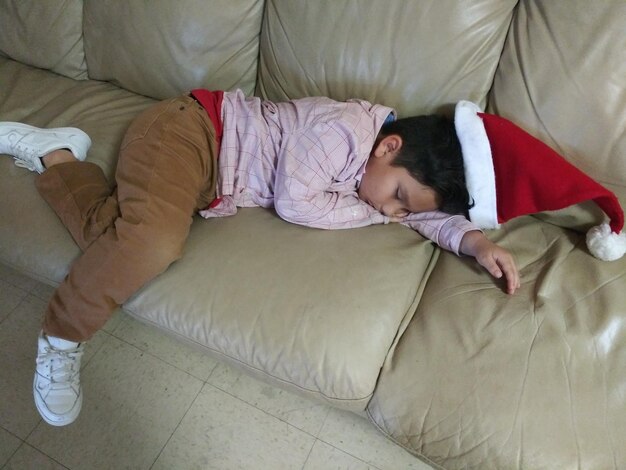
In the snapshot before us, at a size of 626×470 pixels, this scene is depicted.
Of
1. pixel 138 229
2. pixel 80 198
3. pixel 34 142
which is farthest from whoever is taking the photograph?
pixel 34 142

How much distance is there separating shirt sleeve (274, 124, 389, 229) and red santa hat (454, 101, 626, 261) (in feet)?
0.99

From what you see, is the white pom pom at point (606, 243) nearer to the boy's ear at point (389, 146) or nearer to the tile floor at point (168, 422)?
the boy's ear at point (389, 146)

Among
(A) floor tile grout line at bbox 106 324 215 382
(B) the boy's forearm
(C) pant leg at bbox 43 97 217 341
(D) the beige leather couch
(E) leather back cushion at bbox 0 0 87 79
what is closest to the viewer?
(D) the beige leather couch

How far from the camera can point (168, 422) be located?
1225mm

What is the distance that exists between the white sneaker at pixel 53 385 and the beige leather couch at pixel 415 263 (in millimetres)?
194

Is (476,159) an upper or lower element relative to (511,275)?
upper

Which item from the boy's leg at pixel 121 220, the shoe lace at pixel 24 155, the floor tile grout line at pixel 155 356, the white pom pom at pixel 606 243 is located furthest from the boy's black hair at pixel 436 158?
the shoe lace at pixel 24 155

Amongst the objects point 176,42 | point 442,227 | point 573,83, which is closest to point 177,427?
point 442,227

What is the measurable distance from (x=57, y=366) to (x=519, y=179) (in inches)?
49.2

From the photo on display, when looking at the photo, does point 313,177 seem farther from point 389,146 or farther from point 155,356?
point 155,356

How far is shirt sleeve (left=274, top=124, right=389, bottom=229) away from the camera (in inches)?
43.7

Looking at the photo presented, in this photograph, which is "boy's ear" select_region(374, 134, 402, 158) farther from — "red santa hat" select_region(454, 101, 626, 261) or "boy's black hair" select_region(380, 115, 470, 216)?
"red santa hat" select_region(454, 101, 626, 261)

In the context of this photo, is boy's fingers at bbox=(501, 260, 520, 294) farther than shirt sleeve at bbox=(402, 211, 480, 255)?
No

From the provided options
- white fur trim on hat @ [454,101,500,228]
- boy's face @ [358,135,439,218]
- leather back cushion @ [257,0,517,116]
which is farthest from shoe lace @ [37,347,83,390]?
white fur trim on hat @ [454,101,500,228]
